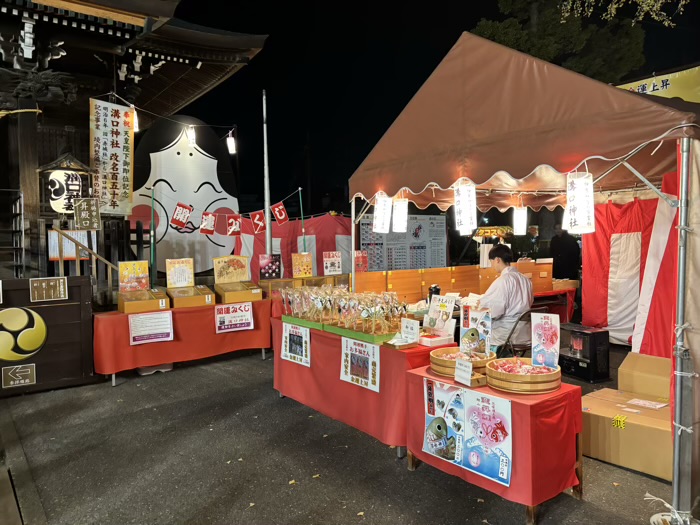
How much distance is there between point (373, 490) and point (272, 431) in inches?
60.3

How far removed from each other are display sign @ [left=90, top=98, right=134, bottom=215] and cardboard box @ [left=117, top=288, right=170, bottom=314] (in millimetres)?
3201

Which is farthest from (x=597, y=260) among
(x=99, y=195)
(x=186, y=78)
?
(x=186, y=78)

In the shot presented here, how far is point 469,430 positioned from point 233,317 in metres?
4.92

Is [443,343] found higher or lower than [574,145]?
lower

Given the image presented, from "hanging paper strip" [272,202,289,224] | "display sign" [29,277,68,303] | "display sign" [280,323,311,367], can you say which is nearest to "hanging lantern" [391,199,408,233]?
"display sign" [280,323,311,367]

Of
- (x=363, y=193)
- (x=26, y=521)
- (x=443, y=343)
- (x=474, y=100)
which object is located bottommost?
(x=26, y=521)

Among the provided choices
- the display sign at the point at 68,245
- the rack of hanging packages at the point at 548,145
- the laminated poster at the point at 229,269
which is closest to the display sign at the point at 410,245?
the laminated poster at the point at 229,269

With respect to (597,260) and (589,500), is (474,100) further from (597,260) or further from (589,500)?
(597,260)

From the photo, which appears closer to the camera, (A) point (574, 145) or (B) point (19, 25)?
(A) point (574, 145)

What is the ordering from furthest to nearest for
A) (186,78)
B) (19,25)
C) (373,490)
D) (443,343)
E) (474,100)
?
(186,78) → (19,25) → (474,100) → (443,343) → (373,490)

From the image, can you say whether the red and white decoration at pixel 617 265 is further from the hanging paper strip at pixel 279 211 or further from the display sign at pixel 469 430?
the hanging paper strip at pixel 279 211

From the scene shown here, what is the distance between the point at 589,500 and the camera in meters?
3.24

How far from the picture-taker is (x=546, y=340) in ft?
10.6

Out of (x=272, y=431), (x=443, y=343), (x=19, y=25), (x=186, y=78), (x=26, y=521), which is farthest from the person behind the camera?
(x=186, y=78)
